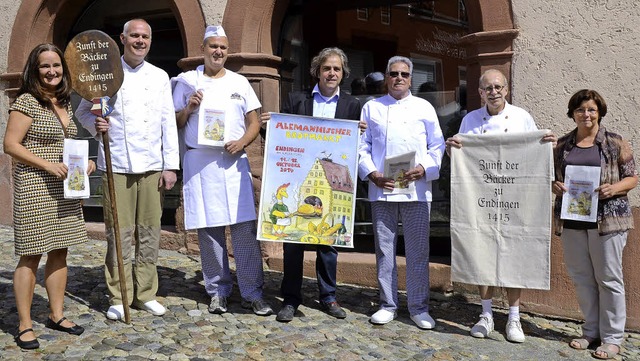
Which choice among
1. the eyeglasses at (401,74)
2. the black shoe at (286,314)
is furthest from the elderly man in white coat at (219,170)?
the eyeglasses at (401,74)

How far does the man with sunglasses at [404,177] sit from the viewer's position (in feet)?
15.6

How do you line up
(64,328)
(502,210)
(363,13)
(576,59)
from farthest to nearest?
(363,13) < (576,59) < (502,210) < (64,328)

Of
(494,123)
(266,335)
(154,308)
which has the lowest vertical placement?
(266,335)

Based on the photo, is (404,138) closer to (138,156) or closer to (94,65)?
(138,156)

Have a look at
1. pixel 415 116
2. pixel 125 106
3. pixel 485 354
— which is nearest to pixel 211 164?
pixel 125 106

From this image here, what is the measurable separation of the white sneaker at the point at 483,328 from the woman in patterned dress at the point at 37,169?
104 inches

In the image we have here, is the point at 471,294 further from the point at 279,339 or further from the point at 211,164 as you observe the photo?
the point at 211,164

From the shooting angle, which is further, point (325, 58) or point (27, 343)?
point (325, 58)

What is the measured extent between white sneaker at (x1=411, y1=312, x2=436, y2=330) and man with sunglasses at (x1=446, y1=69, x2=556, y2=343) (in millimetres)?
282

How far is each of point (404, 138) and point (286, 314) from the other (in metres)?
1.48

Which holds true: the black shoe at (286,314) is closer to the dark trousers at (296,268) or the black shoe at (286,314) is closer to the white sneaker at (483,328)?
the dark trousers at (296,268)

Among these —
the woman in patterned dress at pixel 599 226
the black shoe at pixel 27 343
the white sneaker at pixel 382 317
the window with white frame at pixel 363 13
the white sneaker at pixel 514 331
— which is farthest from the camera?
the window with white frame at pixel 363 13

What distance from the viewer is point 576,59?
16.9 feet

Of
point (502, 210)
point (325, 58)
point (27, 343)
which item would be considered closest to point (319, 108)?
point (325, 58)
